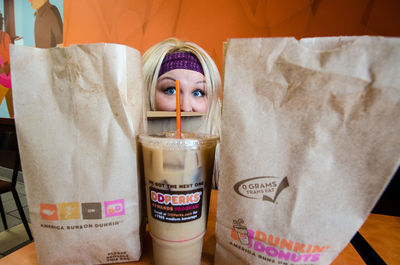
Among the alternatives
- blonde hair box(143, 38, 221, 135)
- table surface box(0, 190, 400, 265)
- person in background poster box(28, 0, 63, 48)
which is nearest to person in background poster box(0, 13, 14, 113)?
person in background poster box(28, 0, 63, 48)

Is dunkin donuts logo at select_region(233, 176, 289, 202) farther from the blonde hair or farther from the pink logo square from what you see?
the blonde hair

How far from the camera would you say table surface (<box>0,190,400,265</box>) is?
1.60 ft

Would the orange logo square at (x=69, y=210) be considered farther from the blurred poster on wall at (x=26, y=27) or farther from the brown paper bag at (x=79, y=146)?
the blurred poster on wall at (x=26, y=27)

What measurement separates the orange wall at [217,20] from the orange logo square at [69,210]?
158 centimetres

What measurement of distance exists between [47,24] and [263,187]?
369cm

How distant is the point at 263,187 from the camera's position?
40 cm

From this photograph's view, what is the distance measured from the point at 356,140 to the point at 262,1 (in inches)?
62.6

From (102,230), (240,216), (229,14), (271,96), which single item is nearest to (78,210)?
(102,230)

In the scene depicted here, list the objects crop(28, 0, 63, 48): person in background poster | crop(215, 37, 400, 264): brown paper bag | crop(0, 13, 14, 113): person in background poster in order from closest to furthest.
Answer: crop(215, 37, 400, 264): brown paper bag → crop(28, 0, 63, 48): person in background poster → crop(0, 13, 14, 113): person in background poster

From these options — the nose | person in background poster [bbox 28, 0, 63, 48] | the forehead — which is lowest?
the nose

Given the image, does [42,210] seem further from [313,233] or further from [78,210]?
[313,233]

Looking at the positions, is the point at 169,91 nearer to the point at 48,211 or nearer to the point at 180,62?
the point at 180,62

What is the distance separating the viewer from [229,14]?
167 cm

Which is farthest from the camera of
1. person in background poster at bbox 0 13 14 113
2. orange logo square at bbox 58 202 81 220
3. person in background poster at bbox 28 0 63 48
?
person in background poster at bbox 0 13 14 113
